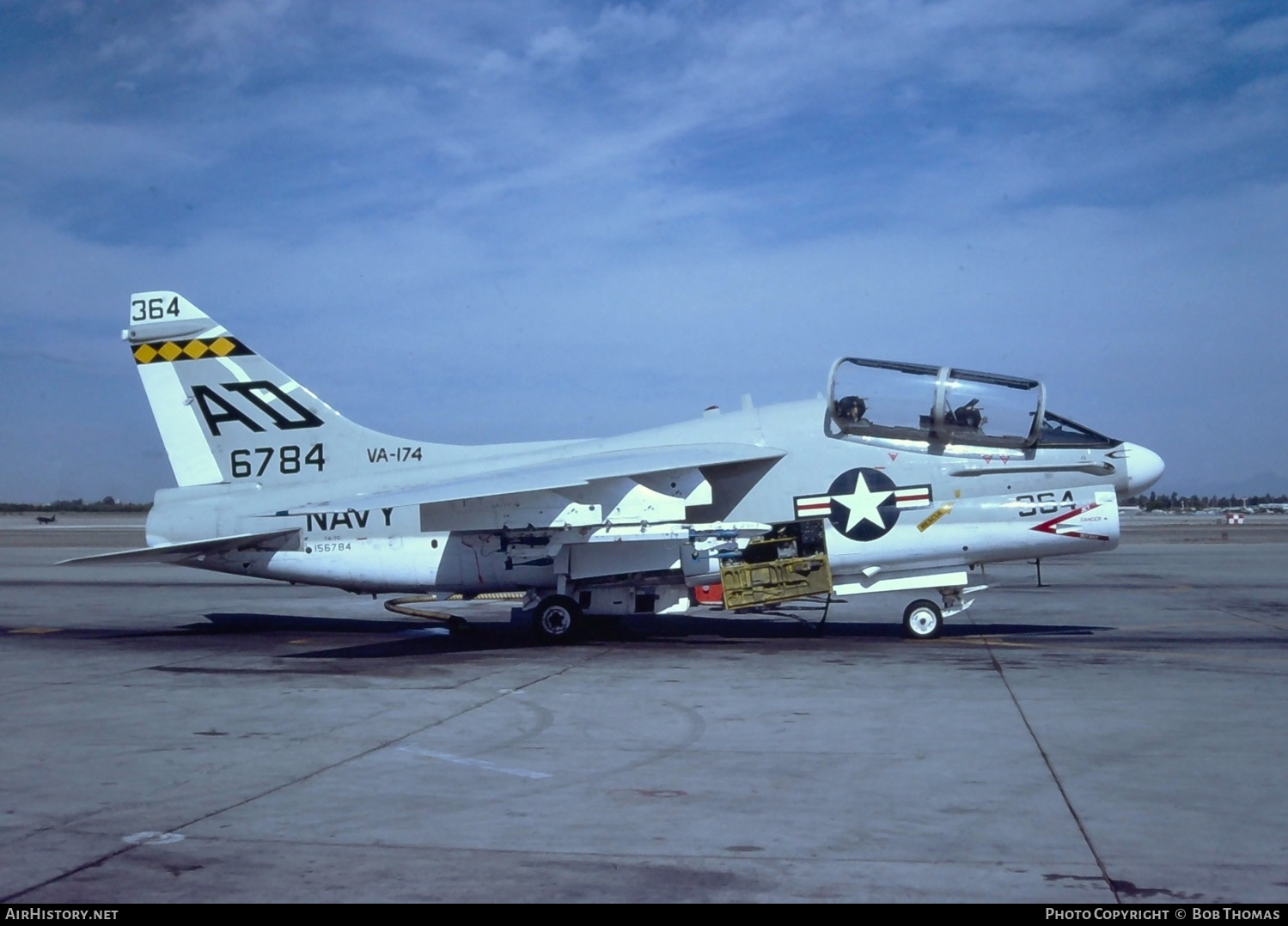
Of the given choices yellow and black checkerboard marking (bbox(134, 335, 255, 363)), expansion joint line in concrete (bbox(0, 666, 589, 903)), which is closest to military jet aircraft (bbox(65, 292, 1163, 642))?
yellow and black checkerboard marking (bbox(134, 335, 255, 363))

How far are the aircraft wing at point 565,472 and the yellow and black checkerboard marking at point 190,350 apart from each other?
2.66 m

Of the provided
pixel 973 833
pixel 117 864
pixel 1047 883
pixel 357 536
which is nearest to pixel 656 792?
pixel 973 833

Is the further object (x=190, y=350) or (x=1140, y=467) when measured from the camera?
(x=190, y=350)

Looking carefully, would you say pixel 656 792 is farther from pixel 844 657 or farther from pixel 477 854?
pixel 844 657

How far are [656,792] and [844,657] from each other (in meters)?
6.24

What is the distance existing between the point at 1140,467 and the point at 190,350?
1344 centimetres

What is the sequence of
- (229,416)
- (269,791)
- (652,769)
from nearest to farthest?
(269,791) < (652,769) < (229,416)

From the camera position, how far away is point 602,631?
15.8 meters

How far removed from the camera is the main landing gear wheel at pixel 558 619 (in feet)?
47.0

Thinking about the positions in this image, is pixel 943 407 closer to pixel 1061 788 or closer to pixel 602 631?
pixel 602 631

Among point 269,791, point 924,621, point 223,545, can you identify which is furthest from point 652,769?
point 223,545

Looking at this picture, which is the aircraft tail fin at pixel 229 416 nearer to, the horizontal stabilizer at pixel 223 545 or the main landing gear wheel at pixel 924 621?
the horizontal stabilizer at pixel 223 545

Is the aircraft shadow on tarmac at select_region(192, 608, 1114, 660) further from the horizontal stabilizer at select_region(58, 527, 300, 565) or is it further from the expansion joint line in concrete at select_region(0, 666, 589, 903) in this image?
the expansion joint line in concrete at select_region(0, 666, 589, 903)

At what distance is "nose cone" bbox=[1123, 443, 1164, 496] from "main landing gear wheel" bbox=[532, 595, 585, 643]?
24.3ft
